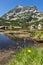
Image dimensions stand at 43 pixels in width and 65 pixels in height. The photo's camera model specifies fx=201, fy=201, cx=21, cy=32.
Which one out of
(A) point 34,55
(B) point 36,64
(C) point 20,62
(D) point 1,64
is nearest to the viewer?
(B) point 36,64

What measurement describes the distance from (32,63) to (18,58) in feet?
5.87

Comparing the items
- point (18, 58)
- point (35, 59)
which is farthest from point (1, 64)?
point (35, 59)

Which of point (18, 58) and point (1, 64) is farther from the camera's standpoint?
point (1, 64)

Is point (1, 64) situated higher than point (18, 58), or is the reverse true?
point (18, 58)

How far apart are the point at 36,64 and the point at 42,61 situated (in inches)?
16.9

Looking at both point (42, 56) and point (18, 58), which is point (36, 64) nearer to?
point (42, 56)

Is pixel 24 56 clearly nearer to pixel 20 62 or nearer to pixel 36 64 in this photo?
pixel 20 62

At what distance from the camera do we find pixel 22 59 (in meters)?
11.5

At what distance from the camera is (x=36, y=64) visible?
405 inches

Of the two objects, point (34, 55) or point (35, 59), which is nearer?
point (35, 59)

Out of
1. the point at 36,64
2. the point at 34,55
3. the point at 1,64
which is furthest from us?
the point at 1,64

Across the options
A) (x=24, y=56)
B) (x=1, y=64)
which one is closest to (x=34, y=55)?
(x=24, y=56)

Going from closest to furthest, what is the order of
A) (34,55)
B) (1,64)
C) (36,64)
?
(36,64)
(34,55)
(1,64)

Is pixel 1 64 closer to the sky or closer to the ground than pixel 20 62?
closer to the ground
